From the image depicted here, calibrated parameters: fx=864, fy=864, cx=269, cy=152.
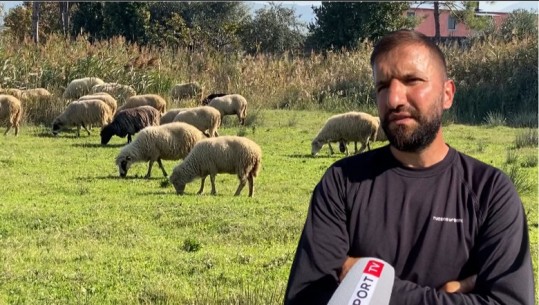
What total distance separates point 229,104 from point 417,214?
885 inches

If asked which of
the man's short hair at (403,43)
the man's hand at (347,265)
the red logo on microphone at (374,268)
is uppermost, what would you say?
the man's short hair at (403,43)

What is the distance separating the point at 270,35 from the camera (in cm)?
5597

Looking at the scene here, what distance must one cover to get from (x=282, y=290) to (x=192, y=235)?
3.57m

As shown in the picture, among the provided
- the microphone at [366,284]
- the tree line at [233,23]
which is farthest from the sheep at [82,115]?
the microphone at [366,284]

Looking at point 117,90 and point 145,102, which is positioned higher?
point 117,90

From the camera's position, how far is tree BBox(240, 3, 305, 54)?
54906mm

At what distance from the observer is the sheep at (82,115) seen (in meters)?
22.5

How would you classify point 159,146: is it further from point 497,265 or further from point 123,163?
point 497,265

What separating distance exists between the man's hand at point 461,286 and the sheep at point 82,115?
66.5 ft

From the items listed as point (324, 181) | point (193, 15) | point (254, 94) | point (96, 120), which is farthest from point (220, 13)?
point (324, 181)

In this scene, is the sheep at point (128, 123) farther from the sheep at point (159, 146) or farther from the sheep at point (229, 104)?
the sheep at point (159, 146)

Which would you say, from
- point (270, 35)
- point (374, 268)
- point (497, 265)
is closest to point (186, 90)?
point (497, 265)

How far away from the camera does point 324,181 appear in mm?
3244

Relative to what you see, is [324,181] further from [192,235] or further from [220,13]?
[220,13]
